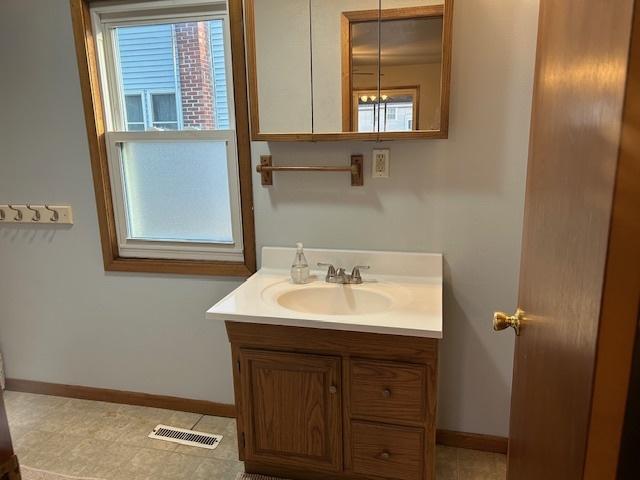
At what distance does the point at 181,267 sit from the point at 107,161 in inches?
24.5

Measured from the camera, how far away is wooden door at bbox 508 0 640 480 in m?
0.50

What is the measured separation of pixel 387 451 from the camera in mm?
1619

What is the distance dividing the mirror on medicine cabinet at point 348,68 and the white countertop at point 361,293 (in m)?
0.52

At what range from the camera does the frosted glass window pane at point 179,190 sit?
2098 mm

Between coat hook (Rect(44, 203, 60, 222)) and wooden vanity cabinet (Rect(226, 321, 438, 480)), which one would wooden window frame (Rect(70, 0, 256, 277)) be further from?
wooden vanity cabinet (Rect(226, 321, 438, 480))

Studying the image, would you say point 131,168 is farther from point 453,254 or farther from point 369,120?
point 453,254

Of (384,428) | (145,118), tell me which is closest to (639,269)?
(384,428)

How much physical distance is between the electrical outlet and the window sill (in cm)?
71

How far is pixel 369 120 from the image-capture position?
5.77 ft

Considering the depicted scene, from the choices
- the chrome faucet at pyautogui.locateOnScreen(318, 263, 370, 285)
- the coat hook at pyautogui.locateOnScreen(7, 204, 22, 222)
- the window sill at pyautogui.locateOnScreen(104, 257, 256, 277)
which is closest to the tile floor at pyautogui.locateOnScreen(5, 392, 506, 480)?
the window sill at pyautogui.locateOnScreen(104, 257, 256, 277)

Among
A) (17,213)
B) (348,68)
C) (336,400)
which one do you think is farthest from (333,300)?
(17,213)

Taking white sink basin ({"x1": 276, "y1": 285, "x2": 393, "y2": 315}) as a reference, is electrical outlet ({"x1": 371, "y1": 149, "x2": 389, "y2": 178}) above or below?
above

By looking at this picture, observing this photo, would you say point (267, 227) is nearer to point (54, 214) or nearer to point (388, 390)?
point (388, 390)

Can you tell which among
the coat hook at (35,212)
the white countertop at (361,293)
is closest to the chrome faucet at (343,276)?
the white countertop at (361,293)
